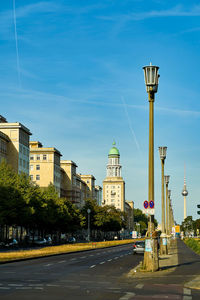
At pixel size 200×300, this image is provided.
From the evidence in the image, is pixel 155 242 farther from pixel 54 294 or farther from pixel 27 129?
pixel 27 129

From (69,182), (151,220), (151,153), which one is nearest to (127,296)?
(151,220)

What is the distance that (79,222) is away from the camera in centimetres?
11512

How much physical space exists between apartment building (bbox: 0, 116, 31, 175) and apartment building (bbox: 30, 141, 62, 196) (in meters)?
24.5

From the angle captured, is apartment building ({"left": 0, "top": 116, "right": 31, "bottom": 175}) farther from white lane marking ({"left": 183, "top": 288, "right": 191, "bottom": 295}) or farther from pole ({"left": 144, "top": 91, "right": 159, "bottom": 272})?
white lane marking ({"left": 183, "top": 288, "right": 191, "bottom": 295})

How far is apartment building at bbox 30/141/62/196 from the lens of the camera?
479 feet

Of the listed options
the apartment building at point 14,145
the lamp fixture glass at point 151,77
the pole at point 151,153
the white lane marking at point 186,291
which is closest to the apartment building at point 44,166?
the apartment building at point 14,145

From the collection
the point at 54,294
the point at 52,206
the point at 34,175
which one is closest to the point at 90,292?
the point at 54,294

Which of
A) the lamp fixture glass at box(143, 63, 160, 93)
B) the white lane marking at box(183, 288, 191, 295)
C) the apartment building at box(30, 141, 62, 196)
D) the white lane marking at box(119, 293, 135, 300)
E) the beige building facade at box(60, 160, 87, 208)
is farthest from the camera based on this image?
the beige building facade at box(60, 160, 87, 208)

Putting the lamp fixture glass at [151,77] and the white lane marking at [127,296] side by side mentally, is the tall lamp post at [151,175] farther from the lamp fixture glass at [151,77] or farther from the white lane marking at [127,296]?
the white lane marking at [127,296]

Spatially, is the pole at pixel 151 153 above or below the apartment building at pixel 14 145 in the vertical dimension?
below

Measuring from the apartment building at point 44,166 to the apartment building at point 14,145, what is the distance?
2447 cm

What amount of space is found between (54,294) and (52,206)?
79.0 metres

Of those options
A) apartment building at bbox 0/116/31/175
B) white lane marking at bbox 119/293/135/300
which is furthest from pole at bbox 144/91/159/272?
apartment building at bbox 0/116/31/175

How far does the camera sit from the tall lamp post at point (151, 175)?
24792 millimetres
